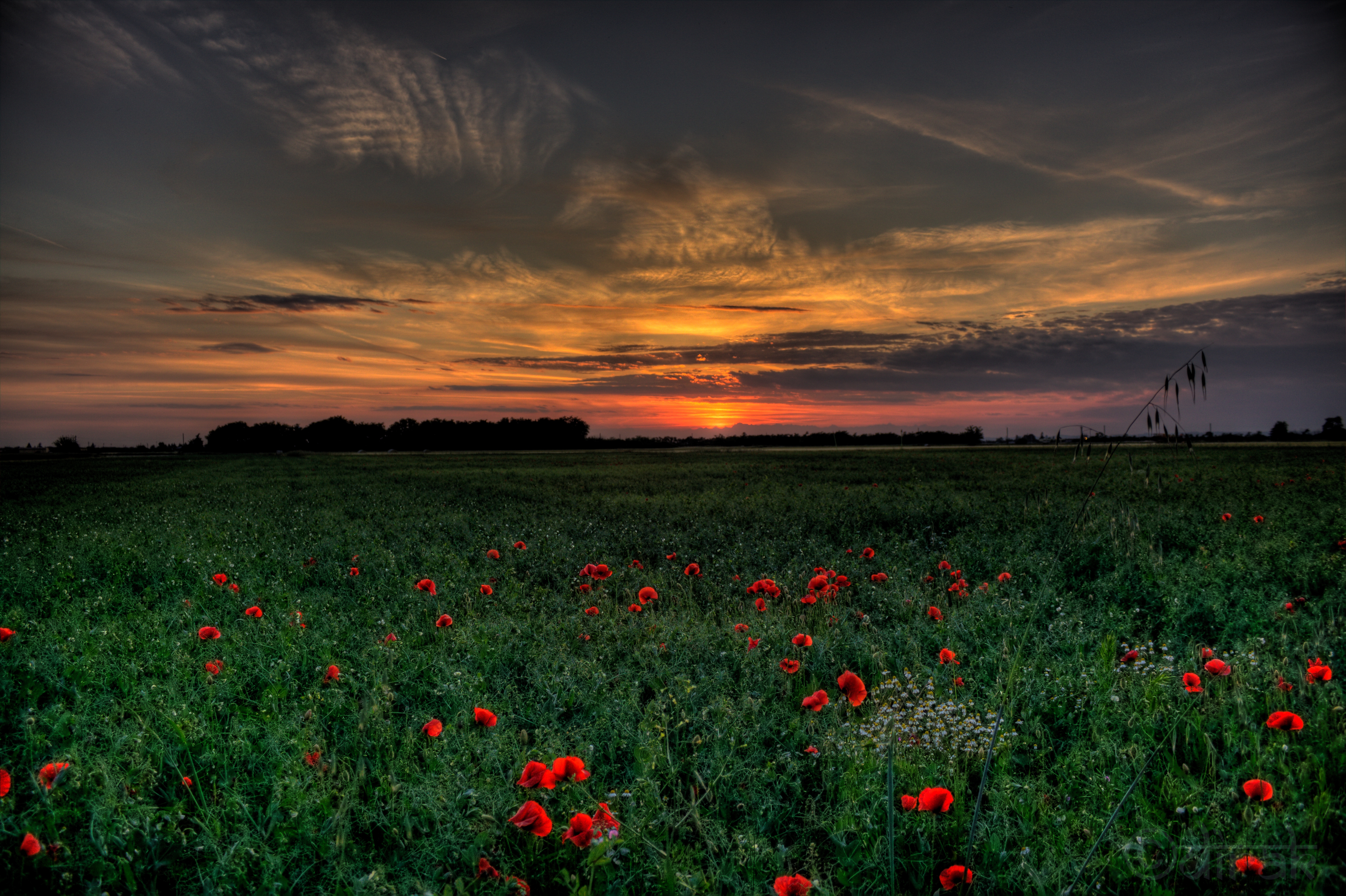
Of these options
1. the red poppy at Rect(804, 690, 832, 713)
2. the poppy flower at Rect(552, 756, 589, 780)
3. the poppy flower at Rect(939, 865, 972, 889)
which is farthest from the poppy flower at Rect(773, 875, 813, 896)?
the red poppy at Rect(804, 690, 832, 713)

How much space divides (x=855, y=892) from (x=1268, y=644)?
4.22m

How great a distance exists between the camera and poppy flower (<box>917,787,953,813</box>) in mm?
2578

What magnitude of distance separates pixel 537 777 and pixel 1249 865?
2.72m

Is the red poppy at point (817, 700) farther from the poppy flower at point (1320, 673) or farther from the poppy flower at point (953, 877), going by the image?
the poppy flower at point (1320, 673)

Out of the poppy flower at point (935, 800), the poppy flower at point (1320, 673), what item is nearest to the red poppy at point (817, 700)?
the poppy flower at point (935, 800)

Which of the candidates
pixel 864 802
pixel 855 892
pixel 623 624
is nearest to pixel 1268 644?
pixel 864 802

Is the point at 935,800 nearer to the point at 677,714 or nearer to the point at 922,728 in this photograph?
the point at 922,728

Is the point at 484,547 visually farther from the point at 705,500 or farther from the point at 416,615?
the point at 705,500

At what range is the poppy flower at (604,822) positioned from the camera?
2631 millimetres

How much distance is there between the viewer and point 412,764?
3.33 m

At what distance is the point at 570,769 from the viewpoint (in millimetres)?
2703

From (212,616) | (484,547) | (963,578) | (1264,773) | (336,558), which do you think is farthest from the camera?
(484,547)

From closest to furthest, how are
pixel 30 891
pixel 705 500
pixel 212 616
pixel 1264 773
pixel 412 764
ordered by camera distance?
pixel 30 891
pixel 1264 773
pixel 412 764
pixel 212 616
pixel 705 500

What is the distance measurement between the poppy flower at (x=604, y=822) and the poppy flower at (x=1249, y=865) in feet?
7.70
